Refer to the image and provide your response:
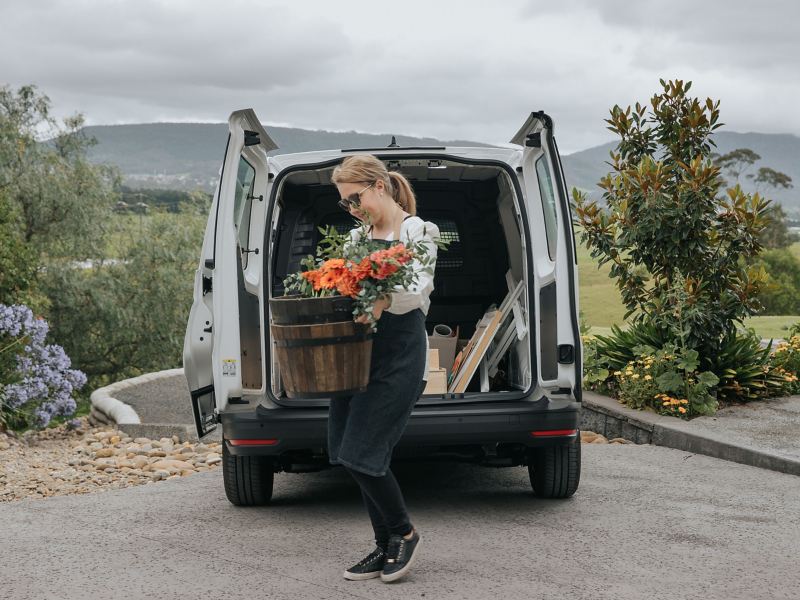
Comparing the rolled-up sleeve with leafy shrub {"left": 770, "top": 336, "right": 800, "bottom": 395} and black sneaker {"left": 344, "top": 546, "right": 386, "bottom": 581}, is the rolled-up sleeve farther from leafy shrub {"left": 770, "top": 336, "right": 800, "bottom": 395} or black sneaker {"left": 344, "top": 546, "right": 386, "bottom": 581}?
leafy shrub {"left": 770, "top": 336, "right": 800, "bottom": 395}

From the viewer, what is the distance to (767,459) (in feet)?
24.4

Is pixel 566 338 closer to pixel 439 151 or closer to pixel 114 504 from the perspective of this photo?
pixel 439 151

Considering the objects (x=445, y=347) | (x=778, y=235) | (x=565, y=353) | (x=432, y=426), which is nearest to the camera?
(x=432, y=426)

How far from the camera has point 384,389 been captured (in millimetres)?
4348

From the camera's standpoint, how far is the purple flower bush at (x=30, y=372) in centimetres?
1290

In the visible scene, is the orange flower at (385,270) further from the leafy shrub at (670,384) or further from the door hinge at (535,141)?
the leafy shrub at (670,384)

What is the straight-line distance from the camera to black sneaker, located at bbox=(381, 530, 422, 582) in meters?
4.46

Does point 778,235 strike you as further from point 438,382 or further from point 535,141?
point 535,141

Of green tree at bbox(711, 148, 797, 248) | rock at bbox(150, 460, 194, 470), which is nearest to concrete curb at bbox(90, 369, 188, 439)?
rock at bbox(150, 460, 194, 470)

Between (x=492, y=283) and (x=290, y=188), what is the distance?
5.20 ft

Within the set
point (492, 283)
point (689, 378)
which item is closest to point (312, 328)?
point (492, 283)

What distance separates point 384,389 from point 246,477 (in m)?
1.99

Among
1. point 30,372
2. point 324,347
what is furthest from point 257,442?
point 30,372

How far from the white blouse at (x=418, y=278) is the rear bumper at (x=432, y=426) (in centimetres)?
122
